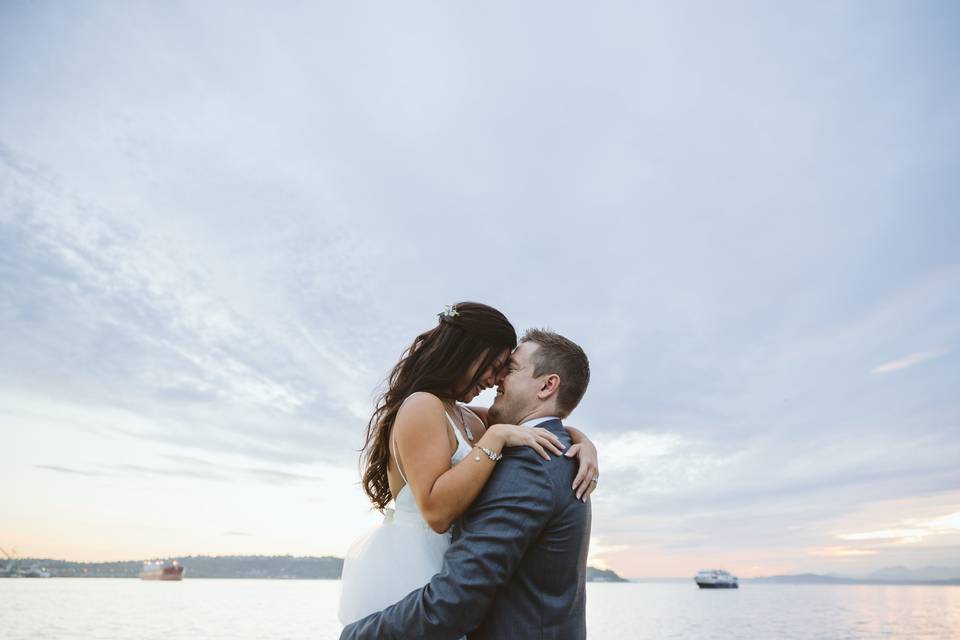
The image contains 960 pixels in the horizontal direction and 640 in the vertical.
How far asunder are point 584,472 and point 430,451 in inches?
29.5

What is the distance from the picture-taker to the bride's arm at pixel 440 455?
120 inches

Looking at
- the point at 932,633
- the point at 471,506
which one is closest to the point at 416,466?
the point at 471,506

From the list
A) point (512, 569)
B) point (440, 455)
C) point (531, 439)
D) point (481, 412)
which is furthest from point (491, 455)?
point (481, 412)

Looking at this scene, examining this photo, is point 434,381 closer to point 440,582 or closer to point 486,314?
point 486,314

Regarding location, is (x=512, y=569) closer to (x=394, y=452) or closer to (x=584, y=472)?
(x=584, y=472)

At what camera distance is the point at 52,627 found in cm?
3881

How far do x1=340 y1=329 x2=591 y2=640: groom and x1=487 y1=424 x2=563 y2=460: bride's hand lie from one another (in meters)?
0.03

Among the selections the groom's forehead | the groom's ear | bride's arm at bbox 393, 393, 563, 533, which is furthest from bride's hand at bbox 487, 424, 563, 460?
the groom's forehead

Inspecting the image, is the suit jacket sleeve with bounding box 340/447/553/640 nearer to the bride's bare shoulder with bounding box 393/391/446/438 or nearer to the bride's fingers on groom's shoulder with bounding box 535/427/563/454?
the bride's fingers on groom's shoulder with bounding box 535/427/563/454

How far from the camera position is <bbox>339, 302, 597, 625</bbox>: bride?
10.1ft

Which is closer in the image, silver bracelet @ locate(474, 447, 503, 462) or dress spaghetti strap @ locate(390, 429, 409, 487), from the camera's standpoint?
silver bracelet @ locate(474, 447, 503, 462)

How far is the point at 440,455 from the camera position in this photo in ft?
10.9

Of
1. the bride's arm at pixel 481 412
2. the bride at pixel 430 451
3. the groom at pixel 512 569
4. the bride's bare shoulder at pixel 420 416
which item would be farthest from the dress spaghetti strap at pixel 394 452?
the bride's arm at pixel 481 412

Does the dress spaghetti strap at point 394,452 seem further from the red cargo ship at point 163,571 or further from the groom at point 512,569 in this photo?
the red cargo ship at point 163,571
